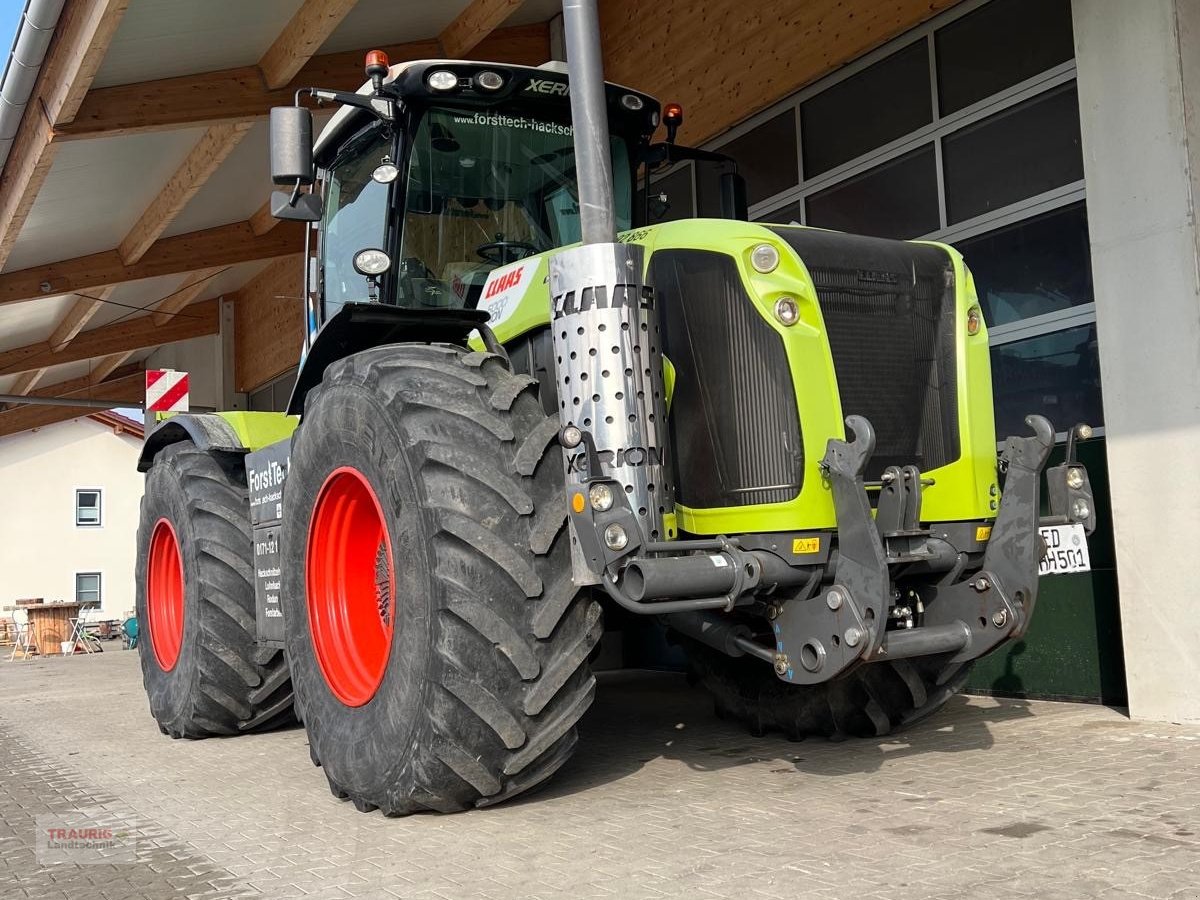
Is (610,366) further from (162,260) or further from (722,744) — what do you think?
(162,260)

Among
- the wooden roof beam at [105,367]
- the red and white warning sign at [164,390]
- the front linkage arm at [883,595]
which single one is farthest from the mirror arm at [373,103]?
the wooden roof beam at [105,367]

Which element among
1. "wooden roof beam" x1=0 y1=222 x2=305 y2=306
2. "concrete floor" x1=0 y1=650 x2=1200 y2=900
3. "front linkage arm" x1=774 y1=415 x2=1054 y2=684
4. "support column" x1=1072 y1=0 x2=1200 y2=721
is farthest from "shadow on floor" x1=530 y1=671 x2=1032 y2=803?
"wooden roof beam" x1=0 y1=222 x2=305 y2=306

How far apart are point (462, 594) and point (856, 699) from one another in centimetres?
201

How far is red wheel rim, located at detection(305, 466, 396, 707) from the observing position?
468 centimetres

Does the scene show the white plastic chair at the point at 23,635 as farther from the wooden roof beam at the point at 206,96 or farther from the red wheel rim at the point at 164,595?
the red wheel rim at the point at 164,595

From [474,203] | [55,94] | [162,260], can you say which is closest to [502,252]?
[474,203]

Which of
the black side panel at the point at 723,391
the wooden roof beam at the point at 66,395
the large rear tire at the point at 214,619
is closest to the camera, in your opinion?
the black side panel at the point at 723,391

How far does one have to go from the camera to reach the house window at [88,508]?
3131cm

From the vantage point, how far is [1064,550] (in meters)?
4.36

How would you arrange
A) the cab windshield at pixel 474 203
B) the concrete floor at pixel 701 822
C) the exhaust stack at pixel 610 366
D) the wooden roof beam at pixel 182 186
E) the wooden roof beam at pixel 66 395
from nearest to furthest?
the concrete floor at pixel 701 822 → the exhaust stack at pixel 610 366 → the cab windshield at pixel 474 203 → the wooden roof beam at pixel 182 186 → the wooden roof beam at pixel 66 395

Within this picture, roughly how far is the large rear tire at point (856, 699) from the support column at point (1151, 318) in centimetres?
120

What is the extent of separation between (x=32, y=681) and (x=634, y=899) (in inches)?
430

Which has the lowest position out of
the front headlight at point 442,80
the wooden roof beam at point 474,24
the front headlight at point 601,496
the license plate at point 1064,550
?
the license plate at point 1064,550

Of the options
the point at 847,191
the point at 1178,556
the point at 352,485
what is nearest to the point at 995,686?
the point at 1178,556
